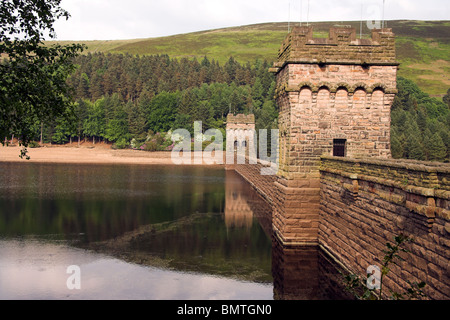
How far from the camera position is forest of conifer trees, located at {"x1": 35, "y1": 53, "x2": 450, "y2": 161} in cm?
7444

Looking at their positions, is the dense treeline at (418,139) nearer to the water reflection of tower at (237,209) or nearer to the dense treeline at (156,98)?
the dense treeline at (156,98)

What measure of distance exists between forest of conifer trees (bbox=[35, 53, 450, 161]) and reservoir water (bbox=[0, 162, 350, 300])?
120 ft

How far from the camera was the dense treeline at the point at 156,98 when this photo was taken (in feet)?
328


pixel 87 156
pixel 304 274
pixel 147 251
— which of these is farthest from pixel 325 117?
pixel 87 156

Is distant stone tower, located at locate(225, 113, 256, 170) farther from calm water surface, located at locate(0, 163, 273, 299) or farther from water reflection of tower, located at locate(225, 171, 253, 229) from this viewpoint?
calm water surface, located at locate(0, 163, 273, 299)

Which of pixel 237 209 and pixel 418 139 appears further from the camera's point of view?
pixel 418 139

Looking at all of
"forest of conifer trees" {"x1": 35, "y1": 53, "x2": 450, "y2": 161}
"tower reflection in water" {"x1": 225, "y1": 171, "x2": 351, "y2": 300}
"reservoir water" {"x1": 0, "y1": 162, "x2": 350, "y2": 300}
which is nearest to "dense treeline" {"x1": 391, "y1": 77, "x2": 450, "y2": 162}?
"forest of conifer trees" {"x1": 35, "y1": 53, "x2": 450, "y2": 161}

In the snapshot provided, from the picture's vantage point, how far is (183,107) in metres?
105

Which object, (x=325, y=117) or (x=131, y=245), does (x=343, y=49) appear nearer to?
(x=325, y=117)

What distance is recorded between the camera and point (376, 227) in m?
11.6

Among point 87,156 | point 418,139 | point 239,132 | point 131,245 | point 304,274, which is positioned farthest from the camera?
point 87,156

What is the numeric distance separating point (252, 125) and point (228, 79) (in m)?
86.7

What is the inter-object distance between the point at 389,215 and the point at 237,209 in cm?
1754

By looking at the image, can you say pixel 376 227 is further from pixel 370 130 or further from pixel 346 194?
pixel 370 130
